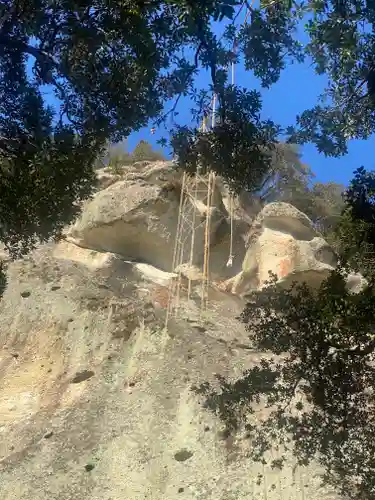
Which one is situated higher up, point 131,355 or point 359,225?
point 359,225

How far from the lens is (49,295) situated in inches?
795

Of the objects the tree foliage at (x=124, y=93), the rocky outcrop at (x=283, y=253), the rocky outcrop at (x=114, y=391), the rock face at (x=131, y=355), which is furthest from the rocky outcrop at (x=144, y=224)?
the tree foliage at (x=124, y=93)

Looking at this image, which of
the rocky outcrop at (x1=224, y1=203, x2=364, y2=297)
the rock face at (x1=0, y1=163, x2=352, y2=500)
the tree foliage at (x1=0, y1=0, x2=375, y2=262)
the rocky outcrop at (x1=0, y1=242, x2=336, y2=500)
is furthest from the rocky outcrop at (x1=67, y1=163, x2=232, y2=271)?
the tree foliage at (x1=0, y1=0, x2=375, y2=262)

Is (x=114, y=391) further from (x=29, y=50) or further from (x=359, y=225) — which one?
(x=29, y=50)

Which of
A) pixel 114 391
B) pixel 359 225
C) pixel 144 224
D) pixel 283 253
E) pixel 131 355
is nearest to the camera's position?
pixel 359 225

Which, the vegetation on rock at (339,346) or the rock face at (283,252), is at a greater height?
the rock face at (283,252)

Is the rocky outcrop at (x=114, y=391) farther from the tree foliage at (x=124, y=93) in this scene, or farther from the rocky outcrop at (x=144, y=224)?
the tree foliage at (x=124, y=93)

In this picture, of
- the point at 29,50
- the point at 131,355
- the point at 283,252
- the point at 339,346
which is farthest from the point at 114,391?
the point at 29,50

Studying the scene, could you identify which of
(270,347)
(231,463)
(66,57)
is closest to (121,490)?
(231,463)

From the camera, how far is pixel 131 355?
17438 mm

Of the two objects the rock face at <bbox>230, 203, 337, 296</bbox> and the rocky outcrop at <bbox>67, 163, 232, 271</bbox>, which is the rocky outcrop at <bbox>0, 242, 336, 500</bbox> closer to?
the rocky outcrop at <bbox>67, 163, 232, 271</bbox>

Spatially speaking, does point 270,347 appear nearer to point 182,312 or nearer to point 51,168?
point 51,168

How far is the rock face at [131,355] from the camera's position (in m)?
12.9

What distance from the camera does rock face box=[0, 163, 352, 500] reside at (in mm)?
12922
